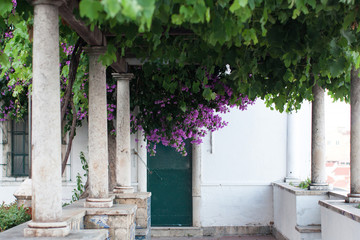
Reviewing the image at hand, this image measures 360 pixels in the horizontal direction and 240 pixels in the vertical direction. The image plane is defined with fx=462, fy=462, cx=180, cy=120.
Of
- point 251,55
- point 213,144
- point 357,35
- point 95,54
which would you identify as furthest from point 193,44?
point 213,144

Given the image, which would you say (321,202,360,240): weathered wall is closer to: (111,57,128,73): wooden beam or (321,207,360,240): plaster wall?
(321,207,360,240): plaster wall

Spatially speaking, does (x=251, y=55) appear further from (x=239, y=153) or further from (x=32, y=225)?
(x=239, y=153)

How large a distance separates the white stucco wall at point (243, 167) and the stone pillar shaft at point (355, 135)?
3.62m

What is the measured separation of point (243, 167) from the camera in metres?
9.79

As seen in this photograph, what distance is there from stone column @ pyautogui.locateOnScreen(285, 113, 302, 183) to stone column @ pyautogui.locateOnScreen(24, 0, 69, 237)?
6.88 m

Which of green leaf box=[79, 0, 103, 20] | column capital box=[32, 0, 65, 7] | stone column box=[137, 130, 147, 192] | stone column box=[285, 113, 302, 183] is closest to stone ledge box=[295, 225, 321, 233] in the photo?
stone column box=[285, 113, 302, 183]

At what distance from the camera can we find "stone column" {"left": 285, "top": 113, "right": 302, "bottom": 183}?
9.62m

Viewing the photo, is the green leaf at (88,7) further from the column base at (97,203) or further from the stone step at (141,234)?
the stone step at (141,234)

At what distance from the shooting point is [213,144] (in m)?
9.74

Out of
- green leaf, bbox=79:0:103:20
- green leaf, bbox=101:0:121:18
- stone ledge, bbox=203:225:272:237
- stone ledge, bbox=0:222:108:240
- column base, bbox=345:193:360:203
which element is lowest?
stone ledge, bbox=203:225:272:237


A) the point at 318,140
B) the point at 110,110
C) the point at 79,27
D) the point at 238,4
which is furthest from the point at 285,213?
the point at 238,4

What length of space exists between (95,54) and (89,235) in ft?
7.78

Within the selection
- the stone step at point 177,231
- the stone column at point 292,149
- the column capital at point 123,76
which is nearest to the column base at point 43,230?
the column capital at point 123,76

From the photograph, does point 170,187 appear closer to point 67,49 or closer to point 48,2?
point 67,49
